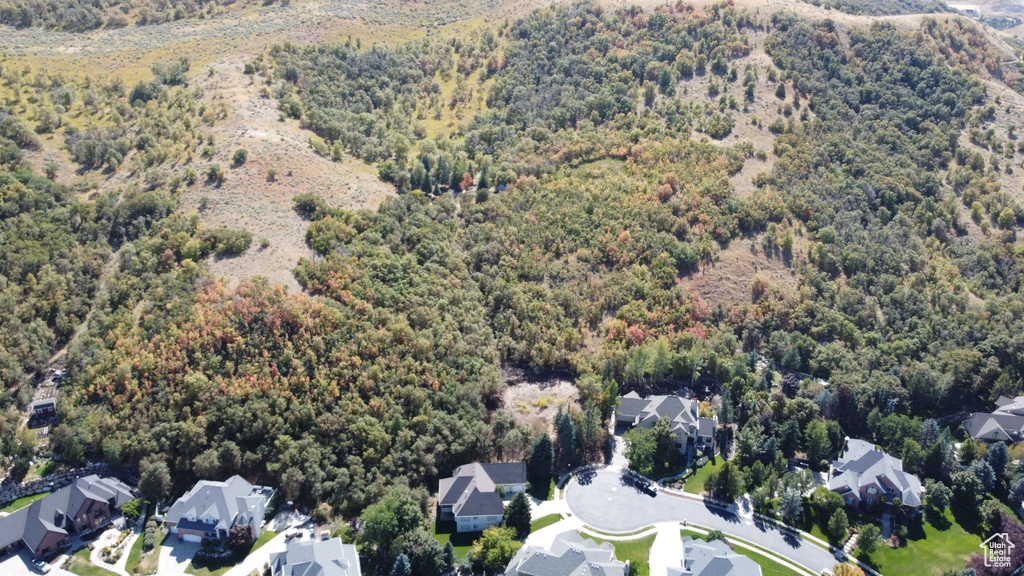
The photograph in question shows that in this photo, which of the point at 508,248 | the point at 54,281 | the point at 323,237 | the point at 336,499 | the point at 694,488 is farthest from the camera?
the point at 508,248

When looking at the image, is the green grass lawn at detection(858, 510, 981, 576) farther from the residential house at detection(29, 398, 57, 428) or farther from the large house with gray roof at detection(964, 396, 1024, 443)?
the residential house at detection(29, 398, 57, 428)

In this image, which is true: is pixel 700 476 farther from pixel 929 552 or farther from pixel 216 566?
pixel 216 566

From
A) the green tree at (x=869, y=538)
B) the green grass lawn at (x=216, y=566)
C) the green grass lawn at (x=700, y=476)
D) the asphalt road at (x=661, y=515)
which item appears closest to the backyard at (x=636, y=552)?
the asphalt road at (x=661, y=515)

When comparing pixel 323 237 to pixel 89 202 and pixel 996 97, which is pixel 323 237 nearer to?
pixel 89 202

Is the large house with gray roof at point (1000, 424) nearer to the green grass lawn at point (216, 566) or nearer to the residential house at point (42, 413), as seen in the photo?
the green grass lawn at point (216, 566)

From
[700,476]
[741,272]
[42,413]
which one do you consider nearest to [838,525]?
[700,476]

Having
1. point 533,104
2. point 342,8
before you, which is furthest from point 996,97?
point 342,8
